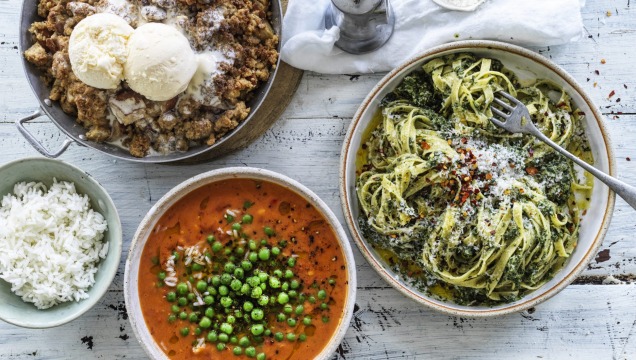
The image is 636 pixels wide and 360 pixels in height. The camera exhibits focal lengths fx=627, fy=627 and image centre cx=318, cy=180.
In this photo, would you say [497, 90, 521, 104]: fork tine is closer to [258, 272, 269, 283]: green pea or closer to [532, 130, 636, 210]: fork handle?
[532, 130, 636, 210]: fork handle

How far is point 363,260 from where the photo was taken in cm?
392

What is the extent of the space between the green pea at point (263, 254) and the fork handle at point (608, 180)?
5.46ft

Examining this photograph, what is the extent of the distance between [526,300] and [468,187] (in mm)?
754

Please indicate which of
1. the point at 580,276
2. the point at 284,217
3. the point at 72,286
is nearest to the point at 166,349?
the point at 72,286

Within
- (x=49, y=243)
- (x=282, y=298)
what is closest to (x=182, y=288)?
(x=282, y=298)

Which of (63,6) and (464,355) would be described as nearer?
(63,6)

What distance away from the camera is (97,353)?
12.9ft

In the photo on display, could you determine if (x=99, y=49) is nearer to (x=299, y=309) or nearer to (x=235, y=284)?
(x=235, y=284)

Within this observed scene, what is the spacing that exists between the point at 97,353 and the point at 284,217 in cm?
154

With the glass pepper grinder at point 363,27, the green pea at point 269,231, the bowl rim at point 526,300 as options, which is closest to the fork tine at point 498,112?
the bowl rim at point 526,300

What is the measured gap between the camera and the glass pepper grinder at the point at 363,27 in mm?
3619

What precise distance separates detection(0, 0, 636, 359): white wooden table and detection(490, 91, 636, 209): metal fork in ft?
1.65

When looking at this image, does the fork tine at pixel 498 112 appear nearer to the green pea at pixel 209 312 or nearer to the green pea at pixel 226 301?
the green pea at pixel 226 301

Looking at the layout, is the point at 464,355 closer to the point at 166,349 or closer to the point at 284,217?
the point at 284,217
